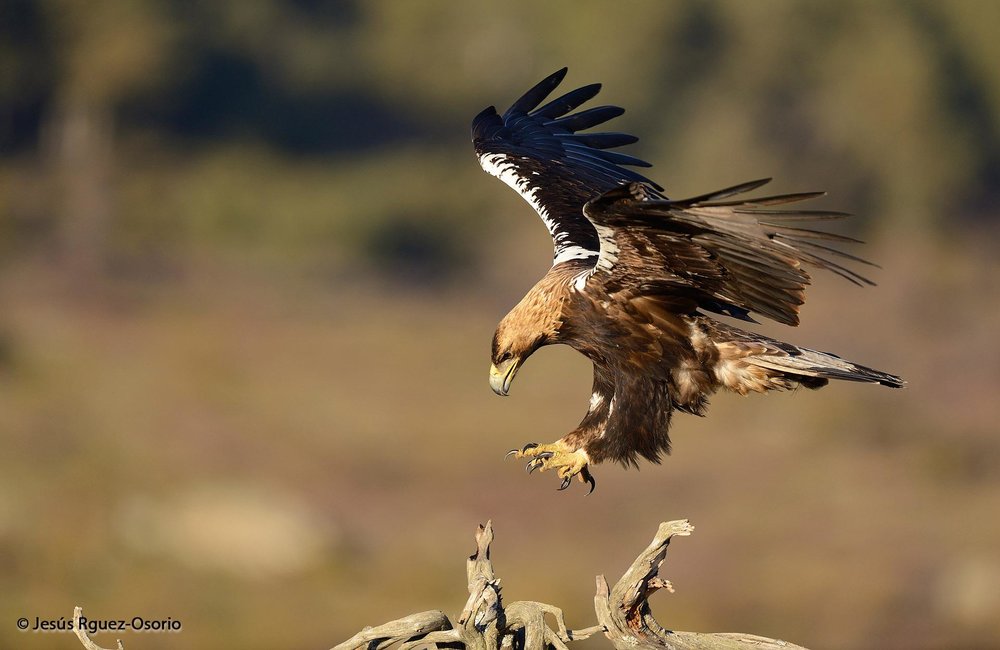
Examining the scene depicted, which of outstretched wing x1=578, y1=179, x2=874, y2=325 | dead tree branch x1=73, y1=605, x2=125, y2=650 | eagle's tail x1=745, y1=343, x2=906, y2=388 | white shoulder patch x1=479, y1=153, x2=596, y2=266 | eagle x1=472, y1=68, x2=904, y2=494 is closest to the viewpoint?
dead tree branch x1=73, y1=605, x2=125, y2=650

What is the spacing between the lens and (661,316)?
718 centimetres

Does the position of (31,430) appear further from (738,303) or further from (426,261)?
(738,303)

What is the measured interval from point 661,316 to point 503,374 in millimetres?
907

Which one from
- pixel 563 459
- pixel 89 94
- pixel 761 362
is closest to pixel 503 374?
pixel 563 459

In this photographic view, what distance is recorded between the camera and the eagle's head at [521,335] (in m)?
7.30

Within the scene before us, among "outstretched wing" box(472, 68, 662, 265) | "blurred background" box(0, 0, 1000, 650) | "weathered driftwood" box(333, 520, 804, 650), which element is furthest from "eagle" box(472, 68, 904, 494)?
"blurred background" box(0, 0, 1000, 650)

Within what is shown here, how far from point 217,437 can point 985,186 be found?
23.4 m

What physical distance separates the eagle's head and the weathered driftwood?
1703mm

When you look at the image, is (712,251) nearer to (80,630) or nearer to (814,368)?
(814,368)

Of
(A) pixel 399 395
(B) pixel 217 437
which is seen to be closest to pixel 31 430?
(B) pixel 217 437

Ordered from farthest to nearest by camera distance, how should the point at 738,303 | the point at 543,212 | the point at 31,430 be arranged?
the point at 31,430
the point at 543,212
the point at 738,303

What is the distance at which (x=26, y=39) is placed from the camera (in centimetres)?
3247

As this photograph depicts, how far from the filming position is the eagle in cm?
641

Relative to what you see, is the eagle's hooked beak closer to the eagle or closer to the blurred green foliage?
the eagle
